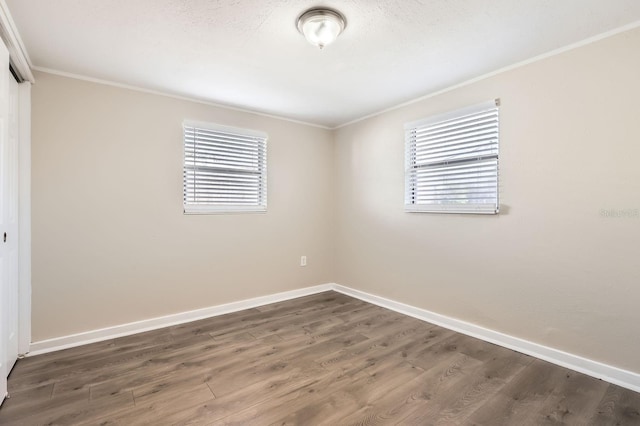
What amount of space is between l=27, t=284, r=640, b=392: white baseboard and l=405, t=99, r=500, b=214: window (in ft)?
3.62

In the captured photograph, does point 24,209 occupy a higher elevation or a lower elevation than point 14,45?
lower

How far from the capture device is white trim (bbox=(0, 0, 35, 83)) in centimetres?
181

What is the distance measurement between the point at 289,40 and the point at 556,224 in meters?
2.41

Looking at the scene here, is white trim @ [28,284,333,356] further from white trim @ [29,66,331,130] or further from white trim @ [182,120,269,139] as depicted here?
white trim @ [29,66,331,130]

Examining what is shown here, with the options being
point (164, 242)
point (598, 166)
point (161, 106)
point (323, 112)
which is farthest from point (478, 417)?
point (161, 106)

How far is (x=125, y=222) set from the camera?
2.90 meters

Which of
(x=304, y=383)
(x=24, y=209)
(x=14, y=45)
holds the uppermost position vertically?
(x=14, y=45)

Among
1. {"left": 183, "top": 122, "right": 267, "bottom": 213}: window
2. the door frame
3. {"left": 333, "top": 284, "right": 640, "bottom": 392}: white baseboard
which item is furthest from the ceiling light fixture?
{"left": 333, "top": 284, "right": 640, "bottom": 392}: white baseboard

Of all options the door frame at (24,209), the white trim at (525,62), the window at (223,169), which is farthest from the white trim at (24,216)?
the white trim at (525,62)

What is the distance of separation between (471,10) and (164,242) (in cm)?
319

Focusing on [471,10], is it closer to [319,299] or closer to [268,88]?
[268,88]

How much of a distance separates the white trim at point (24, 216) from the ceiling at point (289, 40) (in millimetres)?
383

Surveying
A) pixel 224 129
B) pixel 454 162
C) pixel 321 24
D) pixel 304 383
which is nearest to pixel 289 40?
pixel 321 24

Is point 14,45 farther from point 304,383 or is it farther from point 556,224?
point 556,224
